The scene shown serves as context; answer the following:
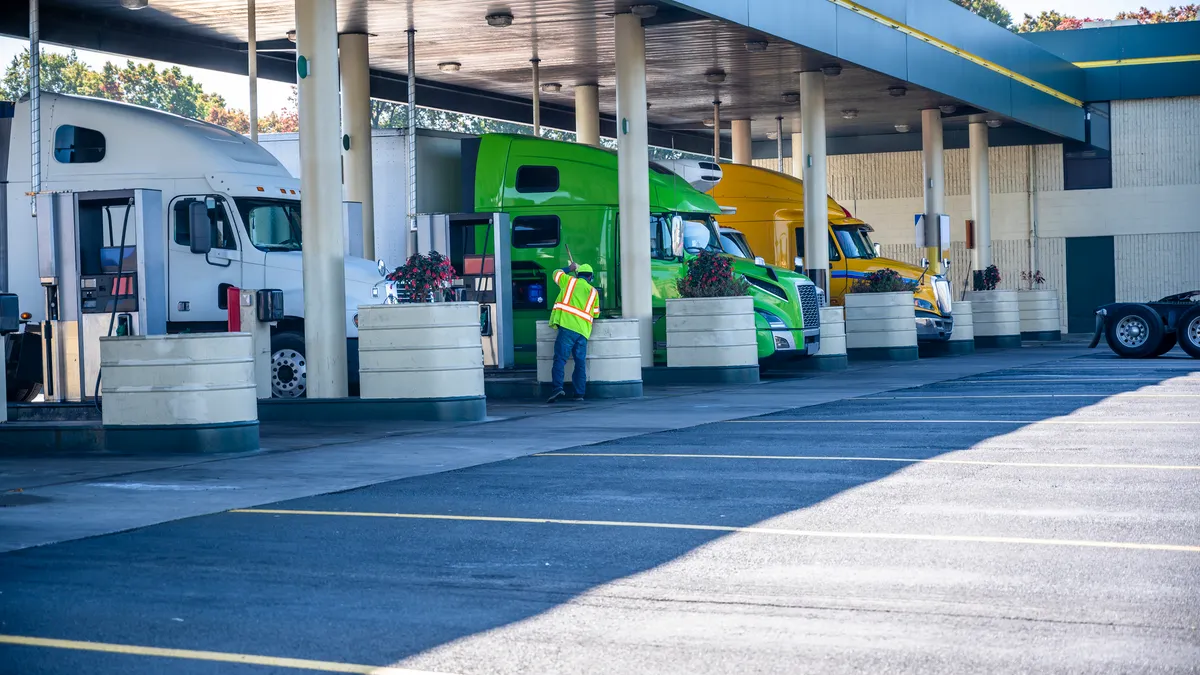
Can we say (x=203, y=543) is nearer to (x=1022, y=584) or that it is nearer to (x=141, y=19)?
(x=1022, y=584)

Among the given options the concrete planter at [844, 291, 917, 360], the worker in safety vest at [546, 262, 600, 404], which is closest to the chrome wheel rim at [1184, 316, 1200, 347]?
the concrete planter at [844, 291, 917, 360]

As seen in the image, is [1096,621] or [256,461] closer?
[1096,621]

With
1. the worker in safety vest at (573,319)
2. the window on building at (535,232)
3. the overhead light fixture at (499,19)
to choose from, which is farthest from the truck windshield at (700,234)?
the worker in safety vest at (573,319)

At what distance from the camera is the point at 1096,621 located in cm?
632

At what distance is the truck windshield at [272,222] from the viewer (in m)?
19.4

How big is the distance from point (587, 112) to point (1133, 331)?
11.7 meters

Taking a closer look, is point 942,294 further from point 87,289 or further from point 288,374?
point 87,289

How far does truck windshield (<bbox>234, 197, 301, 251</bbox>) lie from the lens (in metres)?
19.4

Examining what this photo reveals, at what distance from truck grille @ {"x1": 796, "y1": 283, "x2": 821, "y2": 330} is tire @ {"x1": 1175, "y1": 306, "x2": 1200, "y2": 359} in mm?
7194

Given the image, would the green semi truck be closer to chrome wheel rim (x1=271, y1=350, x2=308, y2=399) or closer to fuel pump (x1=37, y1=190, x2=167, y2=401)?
chrome wheel rim (x1=271, y1=350, x2=308, y2=399)

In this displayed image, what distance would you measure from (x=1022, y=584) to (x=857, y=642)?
1447 mm

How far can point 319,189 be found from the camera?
17.2 m

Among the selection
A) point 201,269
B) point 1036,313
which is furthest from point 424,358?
point 1036,313

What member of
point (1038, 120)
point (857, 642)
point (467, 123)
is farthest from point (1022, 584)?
point (467, 123)
